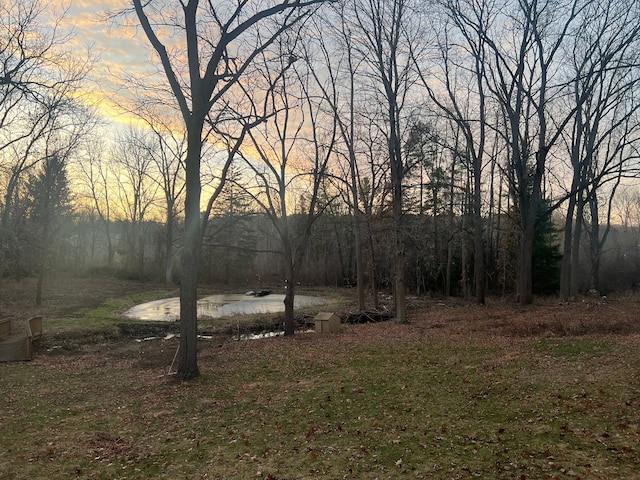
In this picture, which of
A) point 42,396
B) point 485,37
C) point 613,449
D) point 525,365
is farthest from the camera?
point 485,37

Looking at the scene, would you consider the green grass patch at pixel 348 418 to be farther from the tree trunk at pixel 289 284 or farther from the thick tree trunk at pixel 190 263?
the tree trunk at pixel 289 284

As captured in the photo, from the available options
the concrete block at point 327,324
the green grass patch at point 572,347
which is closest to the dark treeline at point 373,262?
the concrete block at point 327,324

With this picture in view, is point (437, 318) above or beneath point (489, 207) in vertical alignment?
beneath

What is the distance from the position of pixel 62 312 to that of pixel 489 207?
27774 millimetres

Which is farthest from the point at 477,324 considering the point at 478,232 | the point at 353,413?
the point at 353,413

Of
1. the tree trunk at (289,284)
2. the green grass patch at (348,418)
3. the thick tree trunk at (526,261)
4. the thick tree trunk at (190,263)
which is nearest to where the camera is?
the green grass patch at (348,418)

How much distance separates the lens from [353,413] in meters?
6.06

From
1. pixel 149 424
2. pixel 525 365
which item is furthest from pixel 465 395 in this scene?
pixel 149 424

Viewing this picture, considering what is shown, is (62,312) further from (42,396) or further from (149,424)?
(149,424)

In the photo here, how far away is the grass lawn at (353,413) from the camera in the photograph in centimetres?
448

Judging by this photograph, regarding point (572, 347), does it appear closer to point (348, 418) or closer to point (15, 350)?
point (348, 418)

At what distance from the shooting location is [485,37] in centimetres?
1512

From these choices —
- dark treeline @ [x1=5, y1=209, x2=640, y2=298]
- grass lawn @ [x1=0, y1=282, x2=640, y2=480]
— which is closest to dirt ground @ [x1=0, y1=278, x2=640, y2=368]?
grass lawn @ [x1=0, y1=282, x2=640, y2=480]

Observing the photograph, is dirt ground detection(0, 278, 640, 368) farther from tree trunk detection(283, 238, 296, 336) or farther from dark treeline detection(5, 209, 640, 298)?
dark treeline detection(5, 209, 640, 298)
